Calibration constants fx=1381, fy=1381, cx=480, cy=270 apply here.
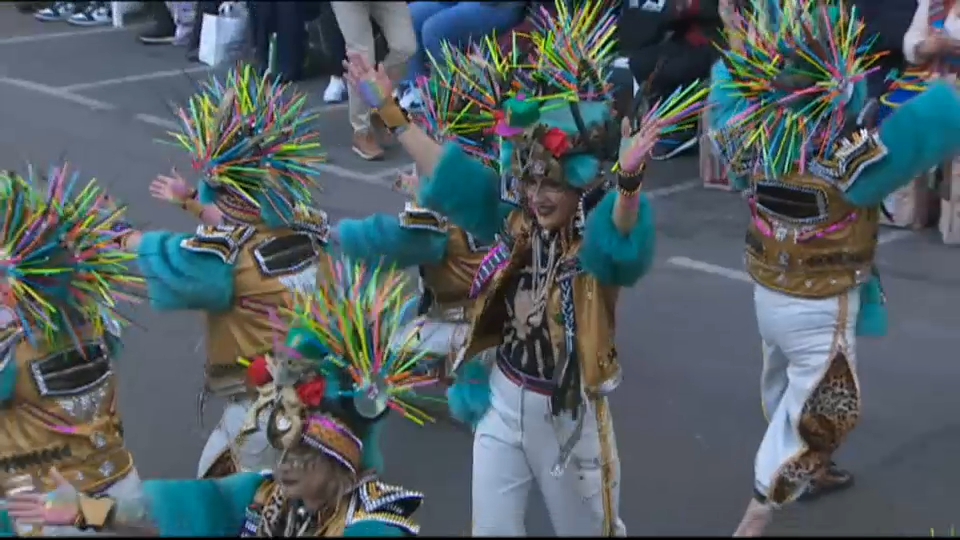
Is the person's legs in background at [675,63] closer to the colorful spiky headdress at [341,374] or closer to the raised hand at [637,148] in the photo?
the raised hand at [637,148]

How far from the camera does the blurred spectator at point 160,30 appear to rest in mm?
12945

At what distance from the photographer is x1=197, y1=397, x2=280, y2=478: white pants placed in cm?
365

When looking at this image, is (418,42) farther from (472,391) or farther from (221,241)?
(472,391)

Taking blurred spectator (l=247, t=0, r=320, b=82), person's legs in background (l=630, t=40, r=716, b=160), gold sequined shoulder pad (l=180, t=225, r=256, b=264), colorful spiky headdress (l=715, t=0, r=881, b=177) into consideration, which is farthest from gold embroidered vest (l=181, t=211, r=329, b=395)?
blurred spectator (l=247, t=0, r=320, b=82)

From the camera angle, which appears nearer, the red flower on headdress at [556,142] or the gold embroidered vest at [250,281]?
the red flower on headdress at [556,142]

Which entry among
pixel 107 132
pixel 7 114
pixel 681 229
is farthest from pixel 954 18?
pixel 7 114

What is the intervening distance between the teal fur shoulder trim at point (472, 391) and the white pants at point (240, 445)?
0.49 metres

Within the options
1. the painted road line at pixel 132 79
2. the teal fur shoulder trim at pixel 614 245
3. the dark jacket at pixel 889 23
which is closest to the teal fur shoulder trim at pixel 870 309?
the teal fur shoulder trim at pixel 614 245

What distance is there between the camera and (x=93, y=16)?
14.0m

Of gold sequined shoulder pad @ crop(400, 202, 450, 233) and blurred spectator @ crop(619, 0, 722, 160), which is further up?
gold sequined shoulder pad @ crop(400, 202, 450, 233)

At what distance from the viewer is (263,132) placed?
4016 mm

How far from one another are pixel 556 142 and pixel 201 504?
1.15 m

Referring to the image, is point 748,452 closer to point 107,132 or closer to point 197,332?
point 197,332

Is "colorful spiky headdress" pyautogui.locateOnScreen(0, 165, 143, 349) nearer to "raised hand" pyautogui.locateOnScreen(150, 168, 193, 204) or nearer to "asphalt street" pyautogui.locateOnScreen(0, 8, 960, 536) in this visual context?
"raised hand" pyautogui.locateOnScreen(150, 168, 193, 204)
